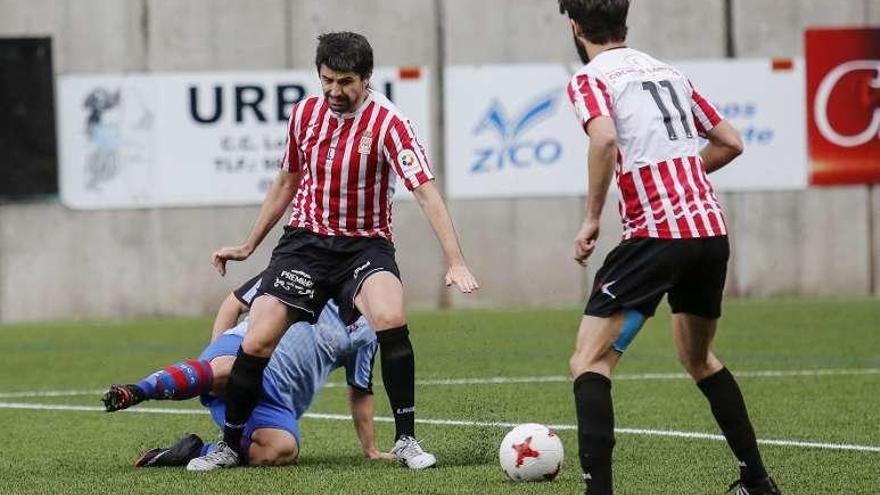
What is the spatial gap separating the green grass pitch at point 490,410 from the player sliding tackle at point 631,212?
80 centimetres

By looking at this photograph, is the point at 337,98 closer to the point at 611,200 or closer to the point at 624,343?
the point at 624,343

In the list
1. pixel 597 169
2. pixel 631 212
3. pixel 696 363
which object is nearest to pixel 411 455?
pixel 696 363

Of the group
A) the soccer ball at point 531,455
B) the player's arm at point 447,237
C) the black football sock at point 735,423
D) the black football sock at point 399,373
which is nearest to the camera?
the black football sock at point 735,423

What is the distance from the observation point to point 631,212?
605 cm

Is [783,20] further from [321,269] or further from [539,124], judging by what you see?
[321,269]

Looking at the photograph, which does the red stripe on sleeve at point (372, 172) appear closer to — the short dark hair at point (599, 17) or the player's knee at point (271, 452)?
the player's knee at point (271, 452)

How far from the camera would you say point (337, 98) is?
24.5 feet

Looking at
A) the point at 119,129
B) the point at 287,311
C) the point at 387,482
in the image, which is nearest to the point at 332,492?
the point at 387,482

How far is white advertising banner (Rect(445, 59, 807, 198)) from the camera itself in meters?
17.3

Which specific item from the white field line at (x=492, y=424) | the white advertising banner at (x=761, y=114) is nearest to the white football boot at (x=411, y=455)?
the white field line at (x=492, y=424)

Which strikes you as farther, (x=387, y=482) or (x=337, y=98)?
(x=337, y=98)

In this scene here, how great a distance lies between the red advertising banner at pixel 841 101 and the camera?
57.9ft

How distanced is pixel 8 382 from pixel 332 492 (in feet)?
18.9

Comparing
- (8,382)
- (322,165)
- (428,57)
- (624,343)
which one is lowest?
(8,382)
